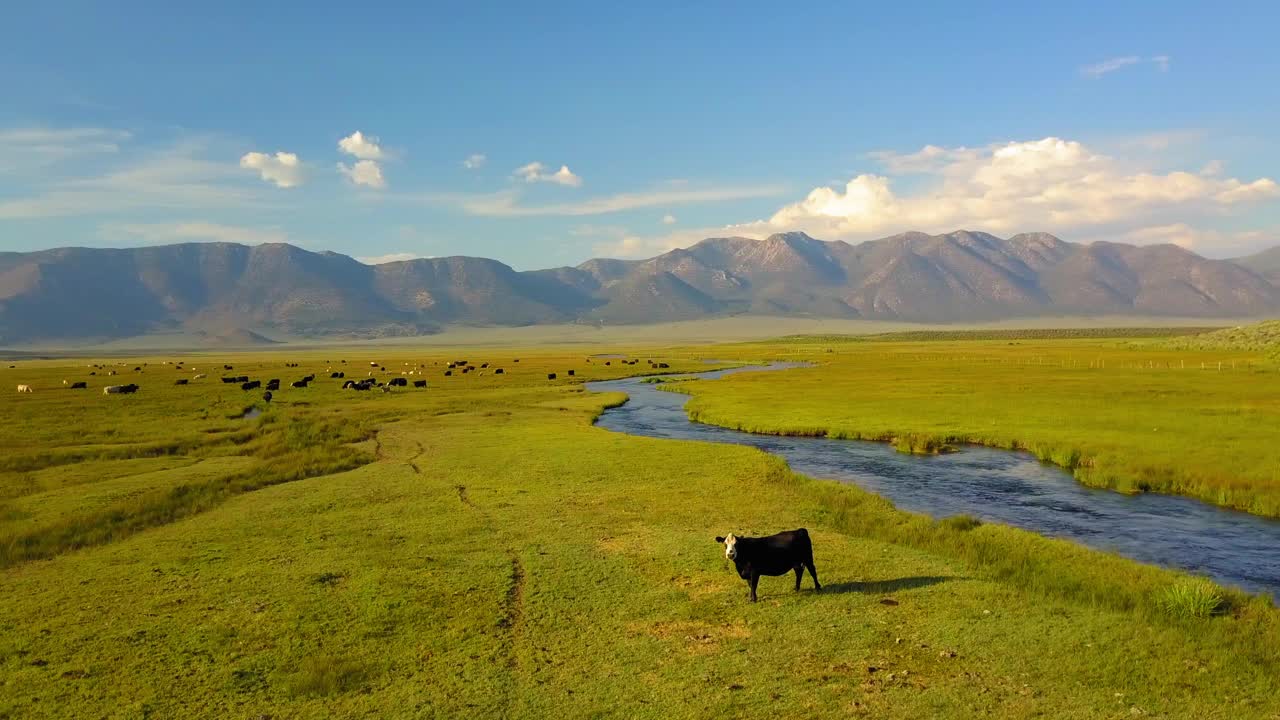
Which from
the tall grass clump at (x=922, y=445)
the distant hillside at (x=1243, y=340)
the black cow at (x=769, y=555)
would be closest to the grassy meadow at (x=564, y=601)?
the black cow at (x=769, y=555)

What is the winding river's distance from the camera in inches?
746

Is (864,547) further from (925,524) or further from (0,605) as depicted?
(0,605)

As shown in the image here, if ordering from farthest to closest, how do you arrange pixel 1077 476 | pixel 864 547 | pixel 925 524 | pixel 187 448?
pixel 187 448, pixel 1077 476, pixel 925 524, pixel 864 547

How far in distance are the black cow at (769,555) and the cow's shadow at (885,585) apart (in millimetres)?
393

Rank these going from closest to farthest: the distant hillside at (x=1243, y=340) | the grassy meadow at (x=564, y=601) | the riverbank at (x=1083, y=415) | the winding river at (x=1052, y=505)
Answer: the grassy meadow at (x=564, y=601)
the winding river at (x=1052, y=505)
the riverbank at (x=1083, y=415)
the distant hillside at (x=1243, y=340)

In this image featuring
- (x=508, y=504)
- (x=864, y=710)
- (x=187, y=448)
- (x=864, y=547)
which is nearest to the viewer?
(x=864, y=710)

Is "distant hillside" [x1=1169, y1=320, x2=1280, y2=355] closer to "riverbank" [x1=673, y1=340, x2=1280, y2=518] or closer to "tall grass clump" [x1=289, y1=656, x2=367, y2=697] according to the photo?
"riverbank" [x1=673, y1=340, x2=1280, y2=518]

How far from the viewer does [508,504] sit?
2348 cm

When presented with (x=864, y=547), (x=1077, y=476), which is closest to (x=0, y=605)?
(x=864, y=547)

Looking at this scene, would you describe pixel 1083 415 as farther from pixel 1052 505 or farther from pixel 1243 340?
pixel 1243 340

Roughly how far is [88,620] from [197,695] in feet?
15.0

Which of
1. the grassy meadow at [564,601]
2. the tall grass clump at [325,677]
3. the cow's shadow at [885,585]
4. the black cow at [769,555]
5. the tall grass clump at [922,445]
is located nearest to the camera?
the grassy meadow at [564,601]

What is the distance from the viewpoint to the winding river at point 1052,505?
1895 centimetres

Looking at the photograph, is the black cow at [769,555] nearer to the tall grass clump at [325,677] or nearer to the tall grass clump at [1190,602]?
the tall grass clump at [1190,602]
